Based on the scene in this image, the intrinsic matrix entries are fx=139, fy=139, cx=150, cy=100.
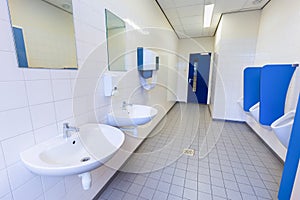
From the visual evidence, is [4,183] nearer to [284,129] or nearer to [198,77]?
[284,129]

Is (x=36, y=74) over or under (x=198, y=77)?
over

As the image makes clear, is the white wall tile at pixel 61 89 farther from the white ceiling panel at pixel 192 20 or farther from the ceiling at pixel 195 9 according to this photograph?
the white ceiling panel at pixel 192 20

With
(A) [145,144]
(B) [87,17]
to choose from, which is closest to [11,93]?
(B) [87,17]

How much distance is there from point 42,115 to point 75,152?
0.36 meters

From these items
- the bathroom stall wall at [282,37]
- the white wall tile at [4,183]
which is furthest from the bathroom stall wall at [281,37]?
the white wall tile at [4,183]

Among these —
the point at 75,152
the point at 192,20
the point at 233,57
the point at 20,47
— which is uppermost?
the point at 192,20

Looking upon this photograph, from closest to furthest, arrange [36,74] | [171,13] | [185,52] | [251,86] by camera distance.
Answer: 1. [36,74]
2. [251,86]
3. [171,13]
4. [185,52]

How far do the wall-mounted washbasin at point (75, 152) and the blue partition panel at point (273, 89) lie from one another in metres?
1.80

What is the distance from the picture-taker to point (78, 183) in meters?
1.18

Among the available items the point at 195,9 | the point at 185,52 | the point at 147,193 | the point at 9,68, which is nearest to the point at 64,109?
the point at 9,68

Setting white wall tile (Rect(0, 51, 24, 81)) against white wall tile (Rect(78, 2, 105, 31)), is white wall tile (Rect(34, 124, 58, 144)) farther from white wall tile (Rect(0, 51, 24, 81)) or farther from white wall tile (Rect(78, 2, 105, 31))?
white wall tile (Rect(78, 2, 105, 31))

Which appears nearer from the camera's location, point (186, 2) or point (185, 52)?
point (186, 2)

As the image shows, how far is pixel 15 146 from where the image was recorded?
763mm

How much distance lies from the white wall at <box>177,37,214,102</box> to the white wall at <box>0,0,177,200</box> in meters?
3.95
